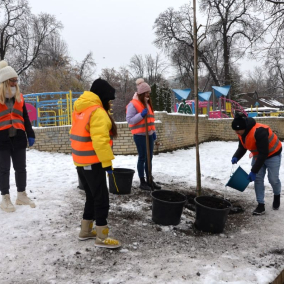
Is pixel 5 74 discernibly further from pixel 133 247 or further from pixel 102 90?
pixel 133 247

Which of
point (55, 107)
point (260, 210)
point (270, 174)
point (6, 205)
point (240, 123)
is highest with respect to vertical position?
point (55, 107)

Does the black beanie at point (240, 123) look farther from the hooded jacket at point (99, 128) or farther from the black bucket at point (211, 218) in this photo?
the hooded jacket at point (99, 128)

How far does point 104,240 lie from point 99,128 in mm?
1094

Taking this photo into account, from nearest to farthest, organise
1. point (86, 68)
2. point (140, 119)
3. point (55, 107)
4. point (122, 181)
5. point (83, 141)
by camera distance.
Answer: point (83, 141), point (122, 181), point (140, 119), point (55, 107), point (86, 68)

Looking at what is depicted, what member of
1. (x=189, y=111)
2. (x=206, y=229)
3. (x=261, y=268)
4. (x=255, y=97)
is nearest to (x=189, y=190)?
(x=206, y=229)

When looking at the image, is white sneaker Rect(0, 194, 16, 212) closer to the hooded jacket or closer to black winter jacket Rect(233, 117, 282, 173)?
the hooded jacket

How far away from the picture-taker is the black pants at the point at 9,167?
3475 millimetres

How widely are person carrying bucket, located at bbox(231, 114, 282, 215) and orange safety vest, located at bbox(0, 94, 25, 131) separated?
8.95 feet

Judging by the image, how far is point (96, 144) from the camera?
2.52 meters

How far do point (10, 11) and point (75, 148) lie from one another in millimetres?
22724

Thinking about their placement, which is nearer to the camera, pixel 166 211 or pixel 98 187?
pixel 98 187

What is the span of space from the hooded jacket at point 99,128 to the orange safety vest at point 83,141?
30 mm

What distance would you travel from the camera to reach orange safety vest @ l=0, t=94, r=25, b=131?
3402 millimetres

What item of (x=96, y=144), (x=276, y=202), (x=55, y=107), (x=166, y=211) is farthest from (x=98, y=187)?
(x=55, y=107)
